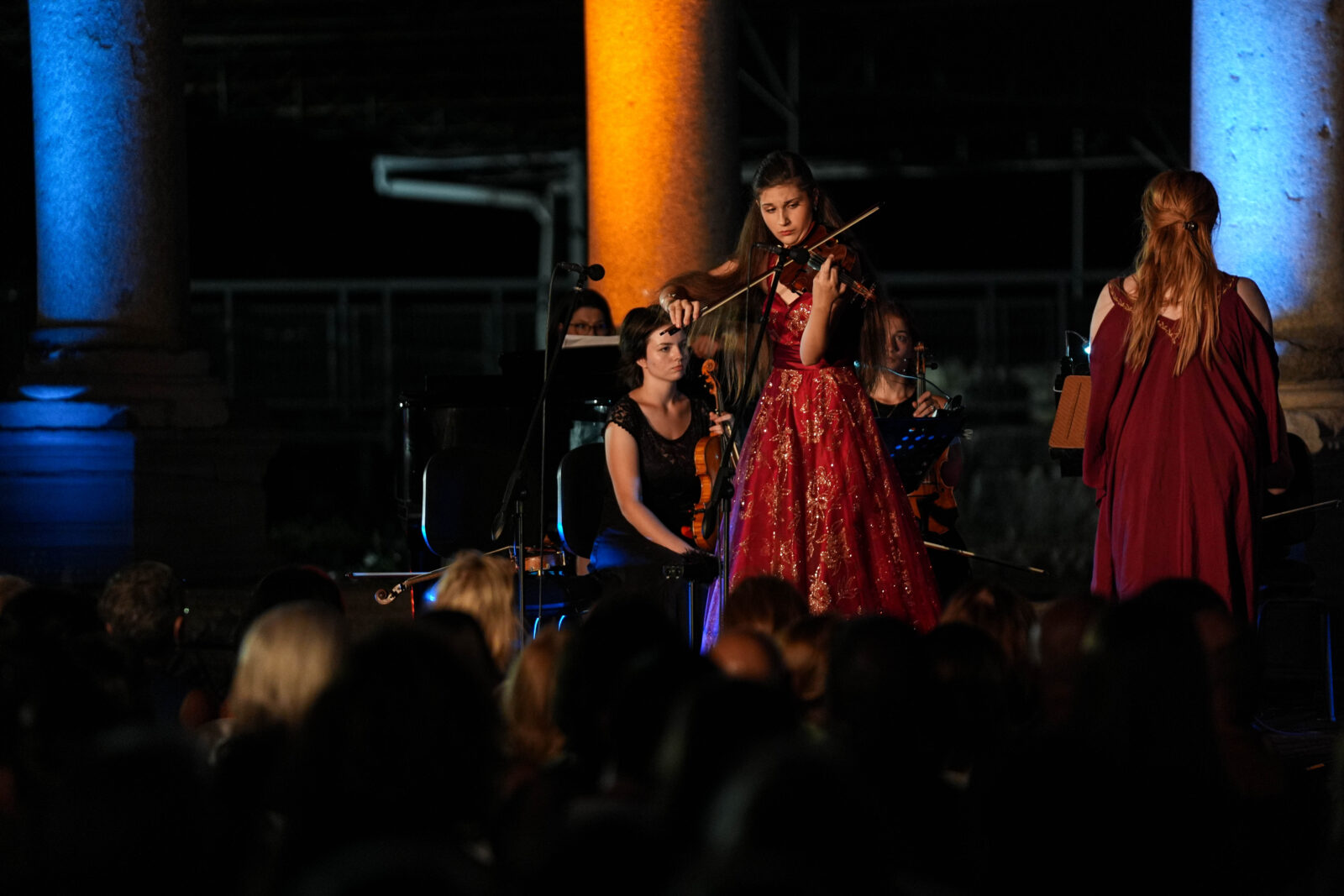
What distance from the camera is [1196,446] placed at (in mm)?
5047

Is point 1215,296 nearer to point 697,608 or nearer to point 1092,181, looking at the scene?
point 697,608

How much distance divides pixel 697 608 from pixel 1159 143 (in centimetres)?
1404

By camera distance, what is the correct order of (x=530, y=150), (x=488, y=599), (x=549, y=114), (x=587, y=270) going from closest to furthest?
(x=488, y=599)
(x=587, y=270)
(x=549, y=114)
(x=530, y=150)

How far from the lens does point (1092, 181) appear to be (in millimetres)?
21188

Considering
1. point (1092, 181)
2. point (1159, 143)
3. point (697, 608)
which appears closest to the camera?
point (697, 608)

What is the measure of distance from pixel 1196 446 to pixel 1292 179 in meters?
2.75

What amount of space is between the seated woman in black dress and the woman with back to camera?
153 cm

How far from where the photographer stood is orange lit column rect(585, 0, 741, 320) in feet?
24.5

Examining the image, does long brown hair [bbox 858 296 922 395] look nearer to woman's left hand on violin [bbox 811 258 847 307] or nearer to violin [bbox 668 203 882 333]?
violin [bbox 668 203 882 333]

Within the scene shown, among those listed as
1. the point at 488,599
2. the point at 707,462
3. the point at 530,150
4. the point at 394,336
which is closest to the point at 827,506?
the point at 707,462

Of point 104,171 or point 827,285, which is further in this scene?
point 104,171

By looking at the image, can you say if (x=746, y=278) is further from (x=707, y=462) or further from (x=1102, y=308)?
(x=1102, y=308)

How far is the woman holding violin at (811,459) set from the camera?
5.45 m

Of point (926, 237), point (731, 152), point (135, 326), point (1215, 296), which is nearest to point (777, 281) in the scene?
point (1215, 296)
